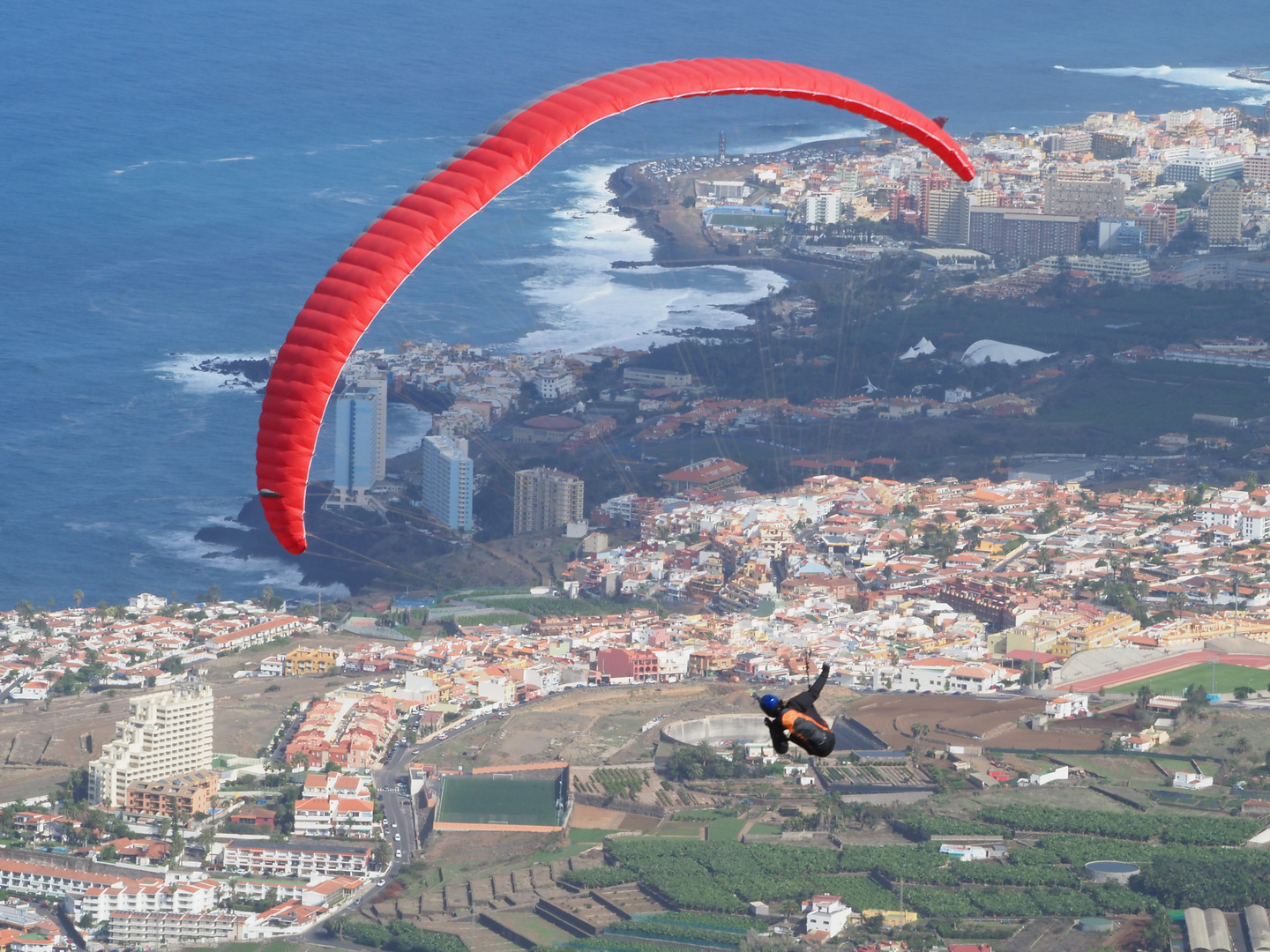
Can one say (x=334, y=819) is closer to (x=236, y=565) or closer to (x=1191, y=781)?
(x=1191, y=781)

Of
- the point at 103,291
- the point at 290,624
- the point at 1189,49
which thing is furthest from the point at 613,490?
the point at 1189,49

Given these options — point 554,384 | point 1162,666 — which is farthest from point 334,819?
point 554,384

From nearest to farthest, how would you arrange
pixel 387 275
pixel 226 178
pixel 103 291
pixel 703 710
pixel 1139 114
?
pixel 387 275
pixel 703 710
pixel 103 291
pixel 226 178
pixel 1139 114

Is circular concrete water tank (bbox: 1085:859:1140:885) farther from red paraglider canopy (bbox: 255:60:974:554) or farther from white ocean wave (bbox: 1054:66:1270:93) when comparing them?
white ocean wave (bbox: 1054:66:1270:93)

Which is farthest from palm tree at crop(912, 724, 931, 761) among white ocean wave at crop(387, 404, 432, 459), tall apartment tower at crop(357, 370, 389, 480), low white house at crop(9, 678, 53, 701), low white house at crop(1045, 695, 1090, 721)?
white ocean wave at crop(387, 404, 432, 459)

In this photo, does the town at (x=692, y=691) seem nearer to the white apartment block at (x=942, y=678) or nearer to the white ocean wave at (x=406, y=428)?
the white apartment block at (x=942, y=678)

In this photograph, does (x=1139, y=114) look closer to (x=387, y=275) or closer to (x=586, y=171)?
(x=586, y=171)
